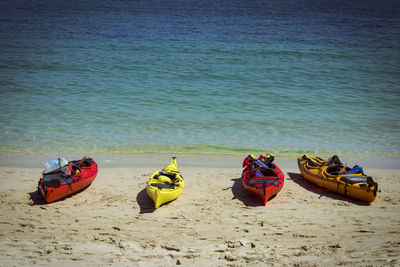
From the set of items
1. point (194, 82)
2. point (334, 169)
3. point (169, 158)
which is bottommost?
point (334, 169)

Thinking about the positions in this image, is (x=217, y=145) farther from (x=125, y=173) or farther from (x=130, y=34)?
(x=130, y=34)

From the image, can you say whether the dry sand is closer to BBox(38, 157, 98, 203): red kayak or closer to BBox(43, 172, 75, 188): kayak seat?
BBox(38, 157, 98, 203): red kayak

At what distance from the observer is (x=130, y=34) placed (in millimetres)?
26797

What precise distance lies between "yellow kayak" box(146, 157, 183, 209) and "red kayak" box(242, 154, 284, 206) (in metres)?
1.70

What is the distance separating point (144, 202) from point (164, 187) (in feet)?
2.05

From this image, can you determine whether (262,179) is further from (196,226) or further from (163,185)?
(163,185)

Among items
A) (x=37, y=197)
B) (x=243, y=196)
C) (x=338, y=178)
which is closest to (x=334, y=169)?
(x=338, y=178)

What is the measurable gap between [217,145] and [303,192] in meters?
3.75

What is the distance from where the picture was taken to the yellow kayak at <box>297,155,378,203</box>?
7.88 m

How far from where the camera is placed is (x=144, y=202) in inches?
309

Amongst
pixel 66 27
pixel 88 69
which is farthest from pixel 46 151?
pixel 66 27

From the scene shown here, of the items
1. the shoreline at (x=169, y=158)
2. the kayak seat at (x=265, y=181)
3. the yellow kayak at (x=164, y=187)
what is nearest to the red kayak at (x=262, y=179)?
the kayak seat at (x=265, y=181)

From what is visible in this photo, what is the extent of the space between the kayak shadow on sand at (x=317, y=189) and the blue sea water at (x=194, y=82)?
1.86 metres

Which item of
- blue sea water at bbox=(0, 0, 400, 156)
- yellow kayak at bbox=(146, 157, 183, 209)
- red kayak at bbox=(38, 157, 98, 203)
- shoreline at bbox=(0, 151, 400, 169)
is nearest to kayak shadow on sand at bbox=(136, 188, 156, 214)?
yellow kayak at bbox=(146, 157, 183, 209)
